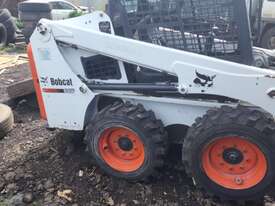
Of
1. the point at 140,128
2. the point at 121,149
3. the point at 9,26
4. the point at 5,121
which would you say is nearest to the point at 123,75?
the point at 140,128

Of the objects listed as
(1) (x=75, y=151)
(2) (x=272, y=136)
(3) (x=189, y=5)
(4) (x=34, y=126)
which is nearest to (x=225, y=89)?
(2) (x=272, y=136)

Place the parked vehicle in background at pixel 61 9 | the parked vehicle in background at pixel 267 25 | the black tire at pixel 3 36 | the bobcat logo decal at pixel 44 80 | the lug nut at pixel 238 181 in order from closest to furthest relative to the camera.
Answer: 1. the lug nut at pixel 238 181
2. the bobcat logo decal at pixel 44 80
3. the parked vehicle in background at pixel 267 25
4. the black tire at pixel 3 36
5. the parked vehicle in background at pixel 61 9

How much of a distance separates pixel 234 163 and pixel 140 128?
88 centimetres

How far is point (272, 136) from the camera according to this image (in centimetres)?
349

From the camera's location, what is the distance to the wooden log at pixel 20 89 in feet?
20.2

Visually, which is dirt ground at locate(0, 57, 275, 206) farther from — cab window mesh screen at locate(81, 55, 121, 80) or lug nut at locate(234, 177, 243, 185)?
cab window mesh screen at locate(81, 55, 121, 80)

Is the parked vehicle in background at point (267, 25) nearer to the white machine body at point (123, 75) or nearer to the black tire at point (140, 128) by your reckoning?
the white machine body at point (123, 75)

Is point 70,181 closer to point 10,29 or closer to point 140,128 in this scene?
point 140,128

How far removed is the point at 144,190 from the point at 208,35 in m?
1.53

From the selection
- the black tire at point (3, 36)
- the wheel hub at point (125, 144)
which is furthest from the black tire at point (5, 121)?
the black tire at point (3, 36)

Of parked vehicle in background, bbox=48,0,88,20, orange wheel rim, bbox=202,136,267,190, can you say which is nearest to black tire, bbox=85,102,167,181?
orange wheel rim, bbox=202,136,267,190

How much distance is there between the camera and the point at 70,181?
423 cm

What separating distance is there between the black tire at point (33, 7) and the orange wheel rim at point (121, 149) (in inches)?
308

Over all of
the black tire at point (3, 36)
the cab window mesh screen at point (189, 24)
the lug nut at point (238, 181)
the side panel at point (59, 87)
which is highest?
the cab window mesh screen at point (189, 24)
